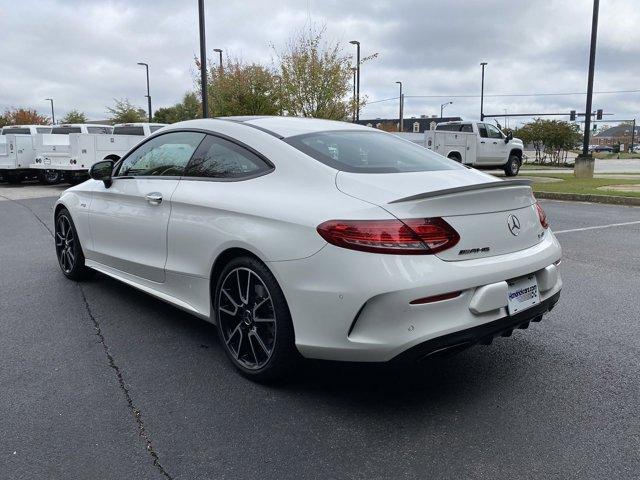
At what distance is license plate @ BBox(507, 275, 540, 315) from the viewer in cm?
297


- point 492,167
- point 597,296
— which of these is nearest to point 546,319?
point 597,296

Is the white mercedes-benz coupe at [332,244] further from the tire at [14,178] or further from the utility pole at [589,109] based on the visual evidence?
the tire at [14,178]

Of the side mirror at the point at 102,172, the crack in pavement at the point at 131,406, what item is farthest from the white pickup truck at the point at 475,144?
the crack in pavement at the point at 131,406

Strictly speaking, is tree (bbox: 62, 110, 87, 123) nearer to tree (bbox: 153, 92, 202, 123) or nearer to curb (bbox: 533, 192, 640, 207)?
tree (bbox: 153, 92, 202, 123)

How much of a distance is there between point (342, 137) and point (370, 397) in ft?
5.53

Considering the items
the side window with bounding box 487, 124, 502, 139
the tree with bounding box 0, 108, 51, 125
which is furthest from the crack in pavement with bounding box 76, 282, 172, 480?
the tree with bounding box 0, 108, 51, 125

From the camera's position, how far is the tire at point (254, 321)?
3.04 m

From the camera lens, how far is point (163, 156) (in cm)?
432

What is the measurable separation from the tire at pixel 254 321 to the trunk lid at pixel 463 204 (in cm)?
70

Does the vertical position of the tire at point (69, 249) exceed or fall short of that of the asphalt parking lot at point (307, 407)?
it exceeds it

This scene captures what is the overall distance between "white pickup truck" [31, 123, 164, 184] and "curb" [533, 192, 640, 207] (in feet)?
37.5

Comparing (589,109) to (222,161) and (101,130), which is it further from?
(222,161)

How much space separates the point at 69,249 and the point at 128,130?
14270 millimetres

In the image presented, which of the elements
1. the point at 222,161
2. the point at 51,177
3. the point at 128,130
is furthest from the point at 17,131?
the point at 222,161
